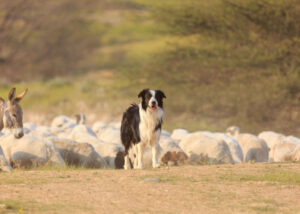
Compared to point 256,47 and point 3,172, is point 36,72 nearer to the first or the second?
point 256,47

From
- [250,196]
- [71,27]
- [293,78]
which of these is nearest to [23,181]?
[250,196]

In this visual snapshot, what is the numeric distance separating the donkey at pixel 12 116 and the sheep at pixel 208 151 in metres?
3.97

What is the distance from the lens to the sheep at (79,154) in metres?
9.86

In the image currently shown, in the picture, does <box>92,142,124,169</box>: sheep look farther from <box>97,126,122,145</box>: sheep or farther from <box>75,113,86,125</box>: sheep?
<box>75,113,86,125</box>: sheep

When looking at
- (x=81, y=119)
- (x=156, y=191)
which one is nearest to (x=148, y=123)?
(x=156, y=191)

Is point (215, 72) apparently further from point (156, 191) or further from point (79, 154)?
point (156, 191)

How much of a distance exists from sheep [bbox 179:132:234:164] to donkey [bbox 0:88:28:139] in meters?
3.97

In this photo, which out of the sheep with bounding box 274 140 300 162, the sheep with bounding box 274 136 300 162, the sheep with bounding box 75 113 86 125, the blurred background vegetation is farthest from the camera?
the blurred background vegetation

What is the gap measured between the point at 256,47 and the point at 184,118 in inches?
166

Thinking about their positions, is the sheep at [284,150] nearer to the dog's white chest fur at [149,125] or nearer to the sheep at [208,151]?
the sheep at [208,151]

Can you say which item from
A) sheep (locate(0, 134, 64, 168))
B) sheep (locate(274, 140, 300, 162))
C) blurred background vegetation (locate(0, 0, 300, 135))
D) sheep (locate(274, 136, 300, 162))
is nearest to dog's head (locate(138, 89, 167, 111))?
sheep (locate(0, 134, 64, 168))

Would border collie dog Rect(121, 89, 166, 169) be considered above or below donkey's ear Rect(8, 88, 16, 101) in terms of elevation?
below

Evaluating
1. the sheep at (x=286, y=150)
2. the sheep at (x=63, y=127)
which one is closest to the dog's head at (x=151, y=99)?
the sheep at (x=286, y=150)

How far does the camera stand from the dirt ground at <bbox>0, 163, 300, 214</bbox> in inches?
222
